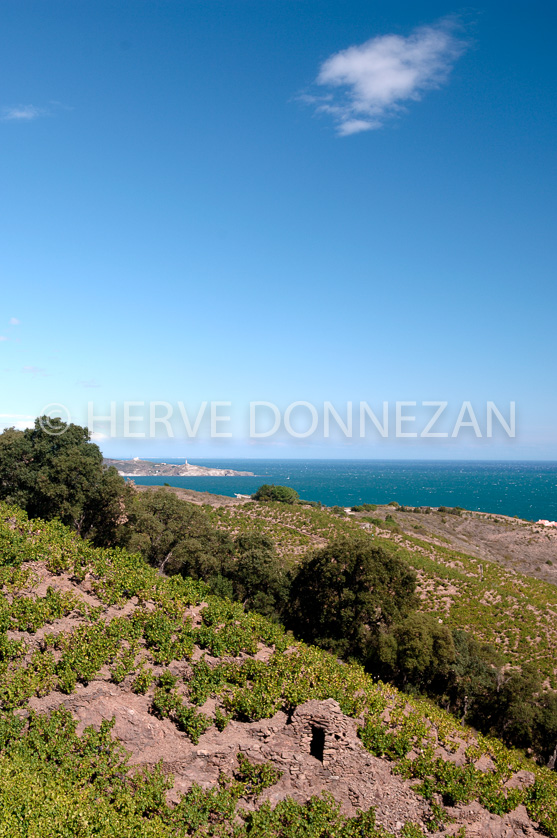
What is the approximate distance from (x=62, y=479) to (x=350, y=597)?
64.5 ft

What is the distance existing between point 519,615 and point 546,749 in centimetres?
1308

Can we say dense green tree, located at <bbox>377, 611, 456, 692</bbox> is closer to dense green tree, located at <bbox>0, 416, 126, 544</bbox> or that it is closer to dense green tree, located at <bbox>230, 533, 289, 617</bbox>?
dense green tree, located at <bbox>230, 533, 289, 617</bbox>

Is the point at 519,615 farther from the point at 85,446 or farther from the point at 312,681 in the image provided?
the point at 85,446

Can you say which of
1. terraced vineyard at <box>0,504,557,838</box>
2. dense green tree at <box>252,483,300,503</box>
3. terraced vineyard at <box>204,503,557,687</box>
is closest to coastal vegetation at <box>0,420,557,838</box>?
terraced vineyard at <box>0,504,557,838</box>

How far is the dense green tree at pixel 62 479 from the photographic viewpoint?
32250 mm

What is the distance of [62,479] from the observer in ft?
106

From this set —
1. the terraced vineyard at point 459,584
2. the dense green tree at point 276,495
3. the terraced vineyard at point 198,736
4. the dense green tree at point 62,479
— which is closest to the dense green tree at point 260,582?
the terraced vineyard at point 459,584

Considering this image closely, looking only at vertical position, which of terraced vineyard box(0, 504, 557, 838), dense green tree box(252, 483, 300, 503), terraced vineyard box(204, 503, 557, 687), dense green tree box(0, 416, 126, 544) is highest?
dense green tree box(0, 416, 126, 544)

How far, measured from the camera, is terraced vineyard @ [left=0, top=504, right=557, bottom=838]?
10.1 metres

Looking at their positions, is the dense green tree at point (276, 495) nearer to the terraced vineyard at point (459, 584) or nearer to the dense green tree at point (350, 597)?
the terraced vineyard at point (459, 584)

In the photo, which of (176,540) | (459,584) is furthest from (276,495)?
(176,540)

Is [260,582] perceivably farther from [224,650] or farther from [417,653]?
[224,650]

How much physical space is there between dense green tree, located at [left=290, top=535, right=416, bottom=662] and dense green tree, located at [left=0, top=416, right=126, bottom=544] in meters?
13.5

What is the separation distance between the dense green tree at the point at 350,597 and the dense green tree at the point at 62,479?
44.3 feet
